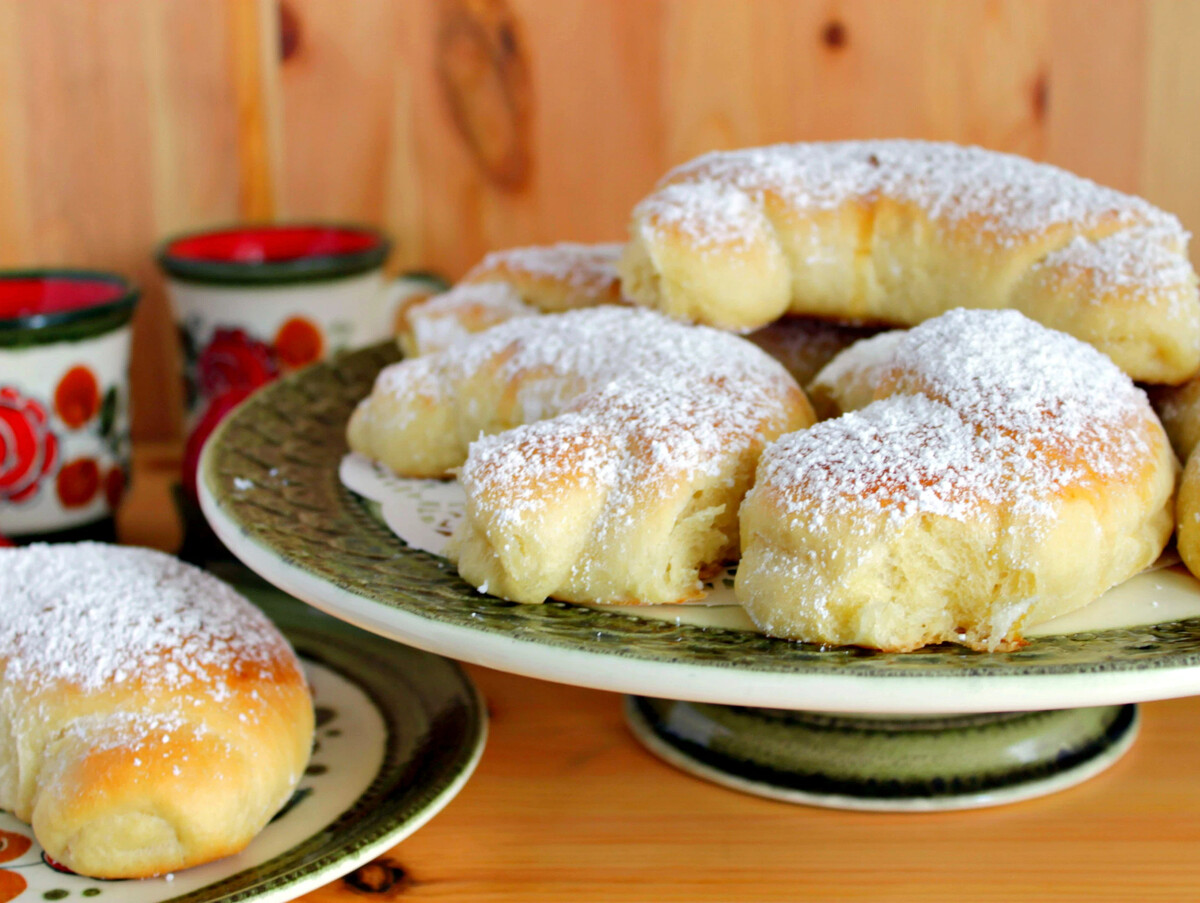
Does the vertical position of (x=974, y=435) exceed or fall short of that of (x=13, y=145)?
it falls short

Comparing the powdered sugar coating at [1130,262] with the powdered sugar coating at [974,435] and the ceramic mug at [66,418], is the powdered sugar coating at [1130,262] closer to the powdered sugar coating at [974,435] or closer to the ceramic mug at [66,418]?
the powdered sugar coating at [974,435]

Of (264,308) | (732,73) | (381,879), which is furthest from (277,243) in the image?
(381,879)

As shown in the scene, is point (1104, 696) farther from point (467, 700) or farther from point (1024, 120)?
point (1024, 120)

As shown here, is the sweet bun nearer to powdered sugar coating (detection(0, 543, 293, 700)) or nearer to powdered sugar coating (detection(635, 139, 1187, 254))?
powdered sugar coating (detection(635, 139, 1187, 254))

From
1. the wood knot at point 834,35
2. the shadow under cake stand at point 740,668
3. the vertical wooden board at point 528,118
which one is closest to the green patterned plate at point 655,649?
the shadow under cake stand at point 740,668

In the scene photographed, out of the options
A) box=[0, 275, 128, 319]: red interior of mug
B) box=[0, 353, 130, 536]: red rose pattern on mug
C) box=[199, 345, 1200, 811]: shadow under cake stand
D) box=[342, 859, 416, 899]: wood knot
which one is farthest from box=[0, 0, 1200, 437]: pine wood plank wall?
box=[342, 859, 416, 899]: wood knot

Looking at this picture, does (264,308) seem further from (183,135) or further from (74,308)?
(183,135)
